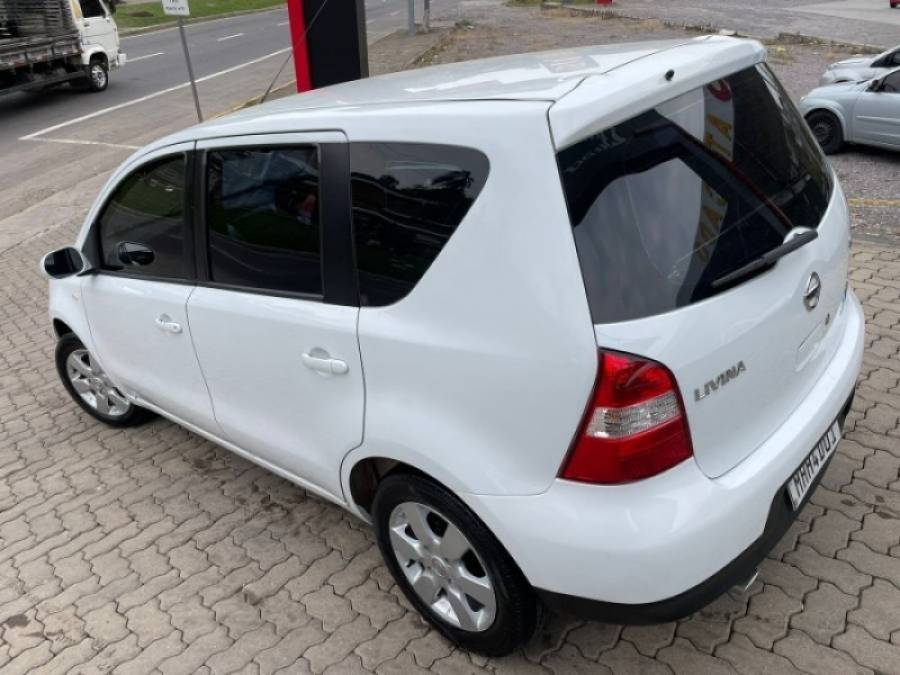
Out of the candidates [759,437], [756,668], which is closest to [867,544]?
[756,668]

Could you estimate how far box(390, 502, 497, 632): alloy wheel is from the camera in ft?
7.95

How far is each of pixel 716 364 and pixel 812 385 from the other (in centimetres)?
64

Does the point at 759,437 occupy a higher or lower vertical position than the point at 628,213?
lower

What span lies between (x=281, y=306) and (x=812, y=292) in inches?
67.8

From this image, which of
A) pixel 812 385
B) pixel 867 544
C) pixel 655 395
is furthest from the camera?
pixel 867 544

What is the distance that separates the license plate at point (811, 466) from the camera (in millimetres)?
2336

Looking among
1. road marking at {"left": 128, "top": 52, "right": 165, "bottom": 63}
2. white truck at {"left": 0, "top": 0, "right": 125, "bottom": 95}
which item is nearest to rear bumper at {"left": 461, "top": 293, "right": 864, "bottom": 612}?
white truck at {"left": 0, "top": 0, "right": 125, "bottom": 95}

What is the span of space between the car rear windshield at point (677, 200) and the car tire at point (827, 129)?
7.94m

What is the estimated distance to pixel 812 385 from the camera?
2.47m

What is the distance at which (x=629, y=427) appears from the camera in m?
1.98

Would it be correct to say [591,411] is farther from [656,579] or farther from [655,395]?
[656,579]

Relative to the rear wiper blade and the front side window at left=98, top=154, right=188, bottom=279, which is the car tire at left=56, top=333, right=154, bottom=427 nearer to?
the front side window at left=98, top=154, right=188, bottom=279

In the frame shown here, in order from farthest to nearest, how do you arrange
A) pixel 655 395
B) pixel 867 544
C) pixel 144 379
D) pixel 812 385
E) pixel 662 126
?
pixel 144 379 < pixel 867 544 < pixel 812 385 < pixel 662 126 < pixel 655 395

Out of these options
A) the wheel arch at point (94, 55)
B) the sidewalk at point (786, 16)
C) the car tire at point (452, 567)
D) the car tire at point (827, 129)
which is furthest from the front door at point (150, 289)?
the sidewalk at point (786, 16)
